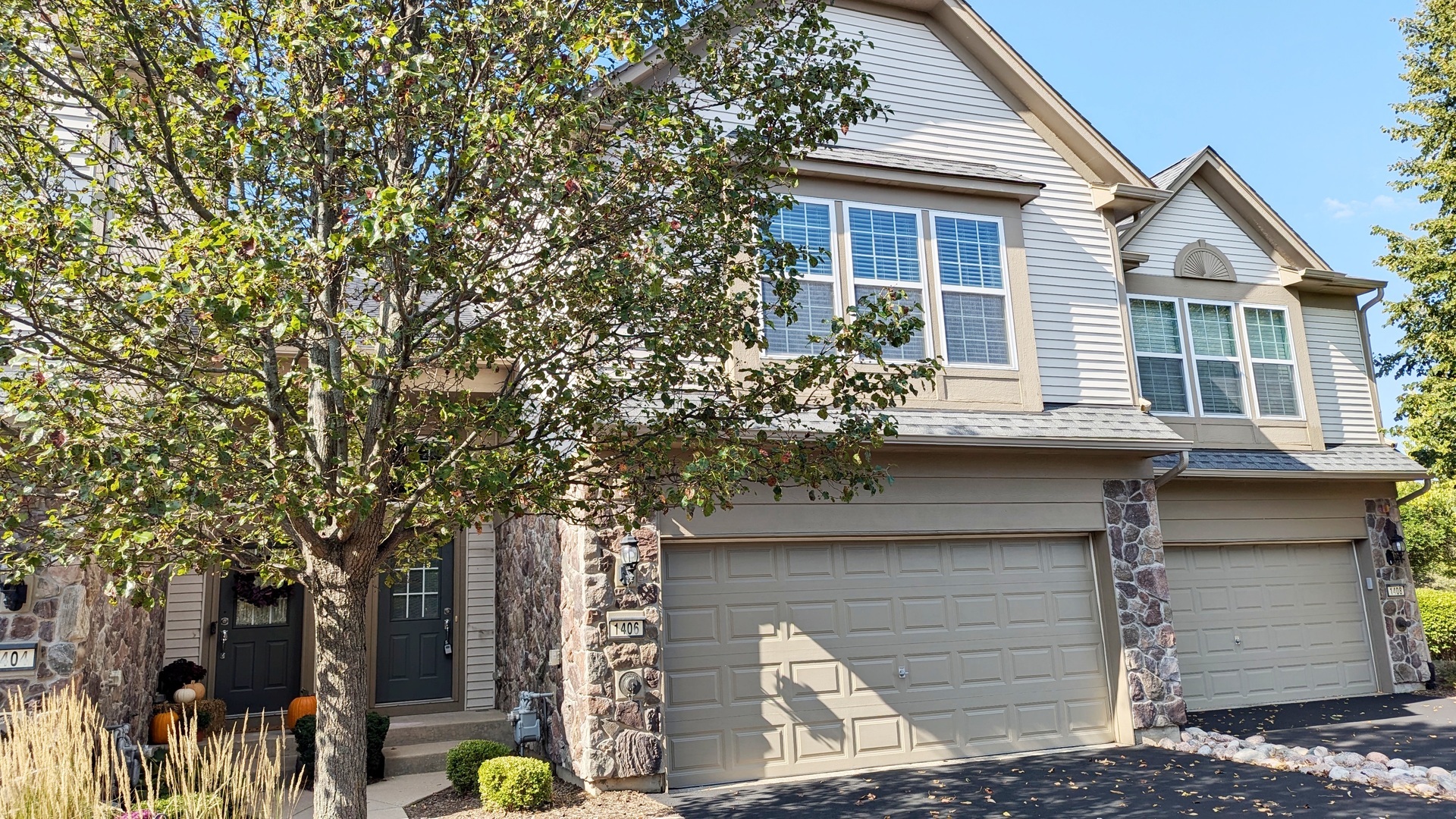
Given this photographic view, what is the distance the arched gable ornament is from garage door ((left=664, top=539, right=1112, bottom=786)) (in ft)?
15.5

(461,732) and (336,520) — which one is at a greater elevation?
(336,520)

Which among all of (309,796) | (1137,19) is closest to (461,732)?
(309,796)

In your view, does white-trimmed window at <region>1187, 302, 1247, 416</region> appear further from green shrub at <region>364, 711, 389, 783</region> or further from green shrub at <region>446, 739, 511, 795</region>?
green shrub at <region>364, 711, 389, 783</region>

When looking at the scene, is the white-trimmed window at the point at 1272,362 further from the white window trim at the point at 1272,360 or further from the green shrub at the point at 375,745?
the green shrub at the point at 375,745

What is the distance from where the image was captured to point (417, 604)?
33.7 feet

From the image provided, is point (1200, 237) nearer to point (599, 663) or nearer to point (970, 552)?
point (970, 552)

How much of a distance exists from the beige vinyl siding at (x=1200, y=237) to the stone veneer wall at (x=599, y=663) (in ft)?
27.4

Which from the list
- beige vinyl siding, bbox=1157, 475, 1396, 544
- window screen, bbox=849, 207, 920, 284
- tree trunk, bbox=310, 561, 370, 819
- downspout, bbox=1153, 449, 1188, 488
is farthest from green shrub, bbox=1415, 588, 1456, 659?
tree trunk, bbox=310, 561, 370, 819

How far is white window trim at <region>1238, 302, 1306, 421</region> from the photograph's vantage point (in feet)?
39.6

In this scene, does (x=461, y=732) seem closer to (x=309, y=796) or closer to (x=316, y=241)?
(x=309, y=796)

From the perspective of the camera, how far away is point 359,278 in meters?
5.32

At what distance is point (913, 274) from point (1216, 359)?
204 inches

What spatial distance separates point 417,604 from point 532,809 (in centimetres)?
397

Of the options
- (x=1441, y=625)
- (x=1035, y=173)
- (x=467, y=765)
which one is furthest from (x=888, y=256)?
(x=1441, y=625)
